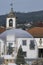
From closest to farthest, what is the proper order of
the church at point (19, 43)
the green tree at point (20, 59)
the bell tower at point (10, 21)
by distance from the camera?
the green tree at point (20, 59) < the church at point (19, 43) < the bell tower at point (10, 21)

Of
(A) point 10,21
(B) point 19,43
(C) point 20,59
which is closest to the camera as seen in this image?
(C) point 20,59

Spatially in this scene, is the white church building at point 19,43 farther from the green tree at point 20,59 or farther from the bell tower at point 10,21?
the bell tower at point 10,21

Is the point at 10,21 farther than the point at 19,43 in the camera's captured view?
Yes

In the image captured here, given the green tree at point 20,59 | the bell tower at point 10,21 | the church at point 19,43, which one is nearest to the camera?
the green tree at point 20,59

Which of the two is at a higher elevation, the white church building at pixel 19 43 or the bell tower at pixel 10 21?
the bell tower at pixel 10 21

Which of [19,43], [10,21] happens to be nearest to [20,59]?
[19,43]

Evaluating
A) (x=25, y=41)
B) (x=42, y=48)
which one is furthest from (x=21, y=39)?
(x=42, y=48)

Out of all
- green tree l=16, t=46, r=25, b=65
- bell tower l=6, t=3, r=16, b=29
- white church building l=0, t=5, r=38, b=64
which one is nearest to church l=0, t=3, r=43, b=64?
white church building l=0, t=5, r=38, b=64

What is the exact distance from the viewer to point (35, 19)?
359 feet

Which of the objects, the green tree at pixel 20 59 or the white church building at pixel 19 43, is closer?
the green tree at pixel 20 59

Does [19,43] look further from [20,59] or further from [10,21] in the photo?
[20,59]

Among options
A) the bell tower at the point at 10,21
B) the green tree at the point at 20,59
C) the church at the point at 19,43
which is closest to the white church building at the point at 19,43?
the church at the point at 19,43

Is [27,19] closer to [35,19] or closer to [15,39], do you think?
[35,19]

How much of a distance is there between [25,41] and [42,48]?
2165 millimetres
